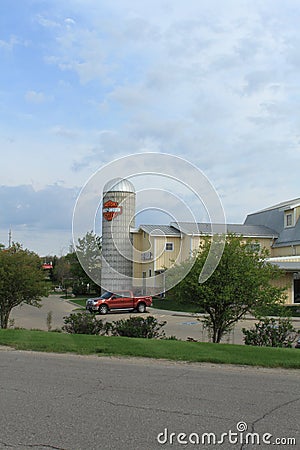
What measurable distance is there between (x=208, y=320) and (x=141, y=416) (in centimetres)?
1131

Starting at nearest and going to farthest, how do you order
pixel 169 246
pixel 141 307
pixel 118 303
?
pixel 141 307, pixel 118 303, pixel 169 246

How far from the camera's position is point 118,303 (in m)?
41.9

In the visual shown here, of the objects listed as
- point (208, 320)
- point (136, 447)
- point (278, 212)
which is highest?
point (278, 212)

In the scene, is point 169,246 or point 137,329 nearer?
point 137,329

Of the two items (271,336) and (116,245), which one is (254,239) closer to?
(116,245)

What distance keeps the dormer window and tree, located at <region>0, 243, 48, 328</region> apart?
100 ft

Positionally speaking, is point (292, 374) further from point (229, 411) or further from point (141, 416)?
point (141, 416)

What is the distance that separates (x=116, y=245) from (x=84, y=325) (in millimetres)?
17530

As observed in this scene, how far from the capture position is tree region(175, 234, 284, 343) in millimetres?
16938

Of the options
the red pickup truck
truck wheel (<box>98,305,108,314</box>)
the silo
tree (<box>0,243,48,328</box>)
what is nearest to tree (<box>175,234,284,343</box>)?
tree (<box>0,243,48,328</box>)

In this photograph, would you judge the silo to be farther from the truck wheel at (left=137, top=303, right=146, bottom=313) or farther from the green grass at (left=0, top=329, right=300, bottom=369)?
the green grass at (left=0, top=329, right=300, bottom=369)

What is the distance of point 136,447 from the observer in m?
6.03

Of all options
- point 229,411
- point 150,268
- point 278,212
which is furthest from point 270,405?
point 278,212

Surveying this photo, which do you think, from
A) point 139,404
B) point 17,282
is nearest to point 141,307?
point 17,282
